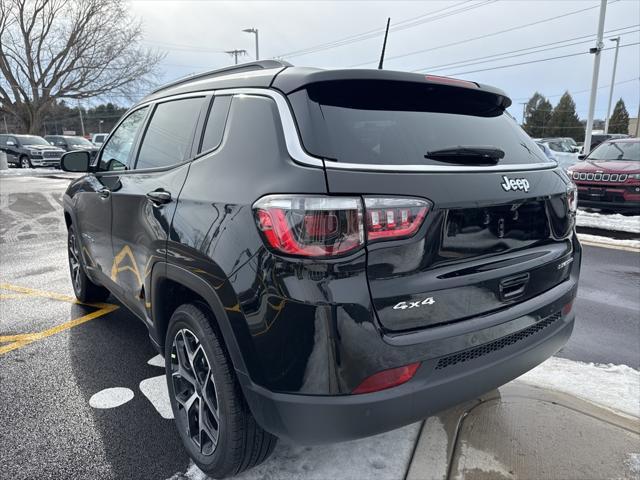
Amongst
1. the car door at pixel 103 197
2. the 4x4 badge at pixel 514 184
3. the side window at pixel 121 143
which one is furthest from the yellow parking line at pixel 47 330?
the 4x4 badge at pixel 514 184

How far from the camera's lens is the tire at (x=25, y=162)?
23719mm

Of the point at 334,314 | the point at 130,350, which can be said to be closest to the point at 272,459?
the point at 334,314

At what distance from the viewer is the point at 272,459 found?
2.28 m

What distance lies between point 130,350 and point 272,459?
1.79 meters

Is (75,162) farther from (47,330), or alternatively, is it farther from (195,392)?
(195,392)

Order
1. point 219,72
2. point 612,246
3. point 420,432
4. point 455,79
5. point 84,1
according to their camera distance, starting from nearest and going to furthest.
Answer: point 455,79
point 420,432
point 219,72
point 612,246
point 84,1

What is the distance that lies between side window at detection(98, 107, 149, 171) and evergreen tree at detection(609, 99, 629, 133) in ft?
249

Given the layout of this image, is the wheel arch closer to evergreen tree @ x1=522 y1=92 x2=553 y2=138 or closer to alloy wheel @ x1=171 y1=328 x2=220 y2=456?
alloy wheel @ x1=171 y1=328 x2=220 y2=456

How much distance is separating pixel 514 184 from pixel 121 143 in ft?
9.23

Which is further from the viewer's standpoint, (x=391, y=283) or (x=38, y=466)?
(x=38, y=466)

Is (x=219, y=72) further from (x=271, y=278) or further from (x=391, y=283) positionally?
(x=391, y=283)

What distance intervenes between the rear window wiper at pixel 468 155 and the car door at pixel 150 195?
1.22 metres

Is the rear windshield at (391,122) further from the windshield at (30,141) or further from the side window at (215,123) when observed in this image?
the windshield at (30,141)

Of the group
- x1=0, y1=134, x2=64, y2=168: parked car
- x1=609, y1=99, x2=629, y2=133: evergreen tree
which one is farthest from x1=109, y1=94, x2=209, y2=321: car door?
x1=609, y1=99, x2=629, y2=133: evergreen tree
